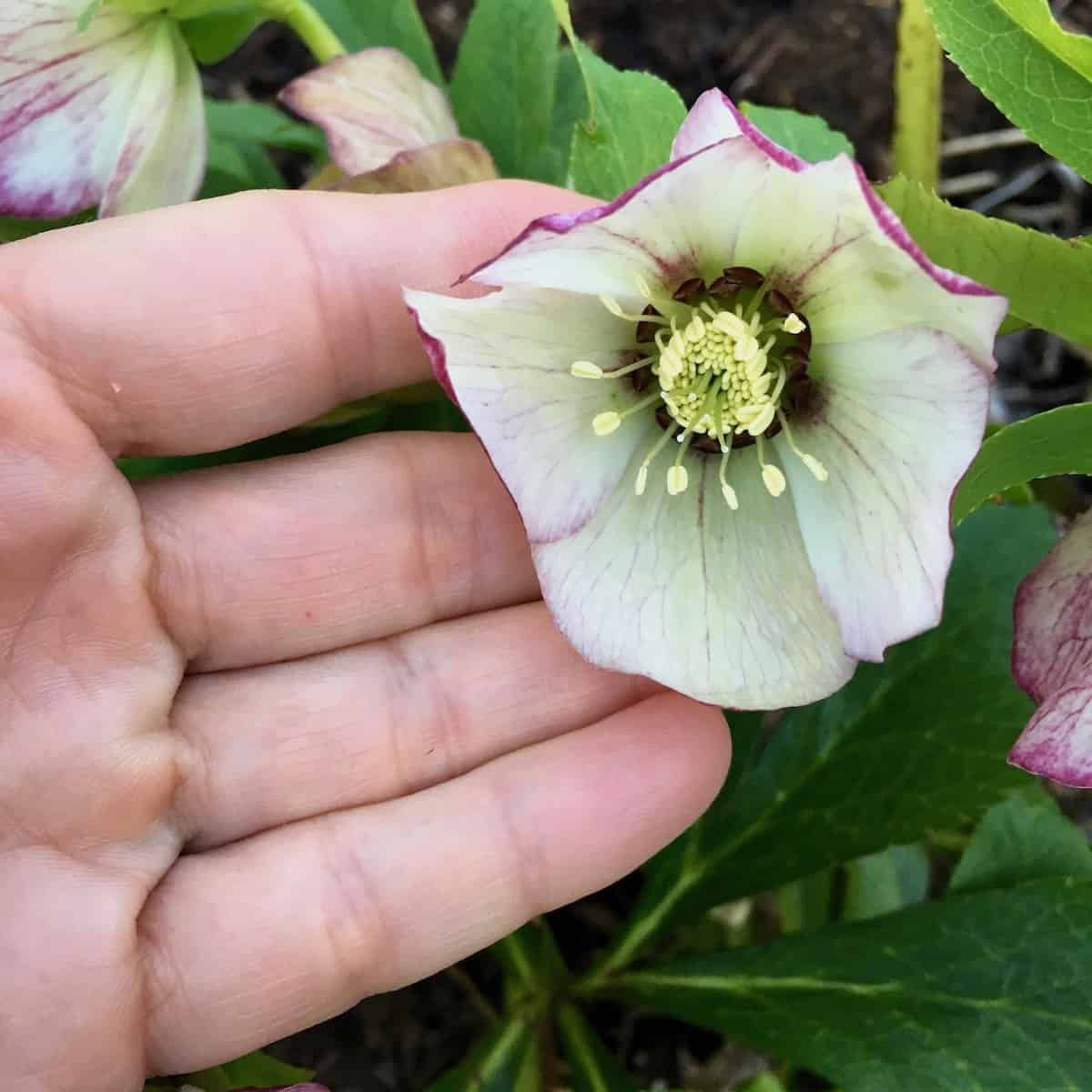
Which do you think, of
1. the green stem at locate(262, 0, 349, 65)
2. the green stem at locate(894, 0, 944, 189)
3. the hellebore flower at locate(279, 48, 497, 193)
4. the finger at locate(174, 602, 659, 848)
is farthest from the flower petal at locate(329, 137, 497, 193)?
the green stem at locate(894, 0, 944, 189)

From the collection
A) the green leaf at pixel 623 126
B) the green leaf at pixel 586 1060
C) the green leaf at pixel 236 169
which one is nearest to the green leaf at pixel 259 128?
the green leaf at pixel 236 169

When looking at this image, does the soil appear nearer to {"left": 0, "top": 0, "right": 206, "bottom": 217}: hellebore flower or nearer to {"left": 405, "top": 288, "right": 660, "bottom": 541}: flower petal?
{"left": 0, "top": 0, "right": 206, "bottom": 217}: hellebore flower

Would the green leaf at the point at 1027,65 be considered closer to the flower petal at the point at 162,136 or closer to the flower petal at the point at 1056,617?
the flower petal at the point at 1056,617

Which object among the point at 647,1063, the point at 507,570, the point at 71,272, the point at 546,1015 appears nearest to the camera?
the point at 71,272

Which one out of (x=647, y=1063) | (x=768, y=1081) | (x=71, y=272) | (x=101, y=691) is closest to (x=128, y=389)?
(x=71, y=272)

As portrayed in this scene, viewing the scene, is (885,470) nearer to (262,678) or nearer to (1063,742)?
(1063,742)

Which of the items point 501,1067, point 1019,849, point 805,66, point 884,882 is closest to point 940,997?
point 1019,849

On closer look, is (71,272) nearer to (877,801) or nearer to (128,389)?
(128,389)
